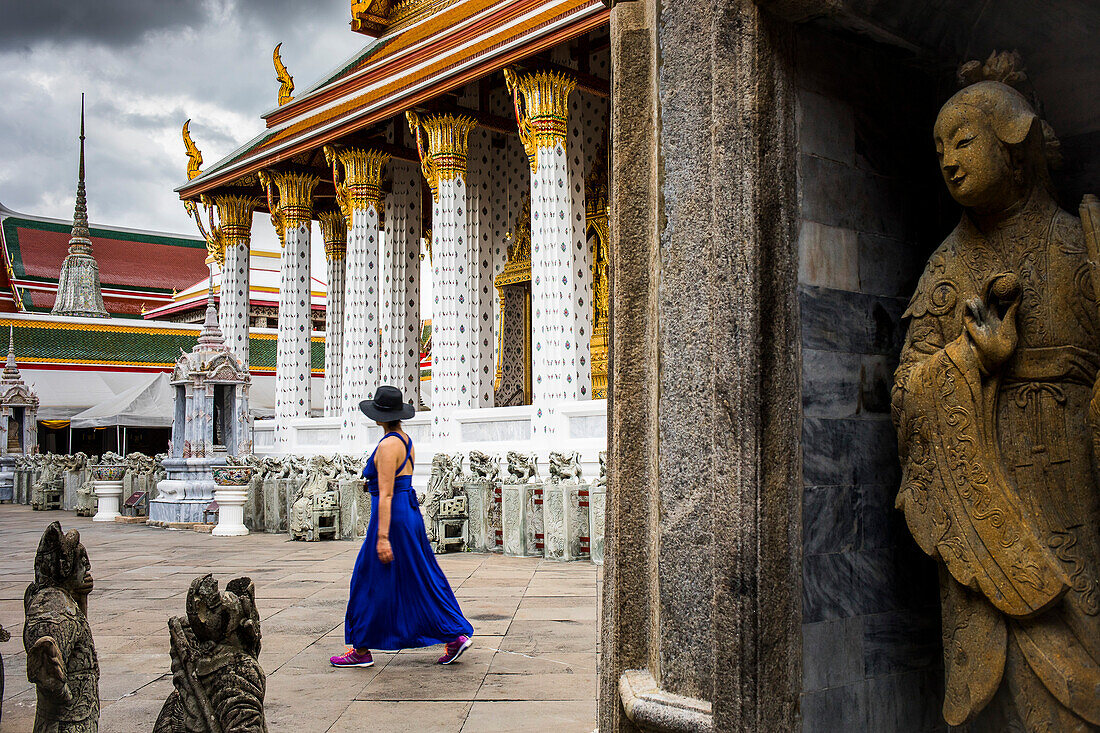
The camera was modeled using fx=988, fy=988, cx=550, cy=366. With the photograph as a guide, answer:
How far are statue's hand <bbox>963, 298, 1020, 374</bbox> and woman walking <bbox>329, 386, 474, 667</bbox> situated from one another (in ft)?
11.4

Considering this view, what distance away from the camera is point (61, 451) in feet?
100

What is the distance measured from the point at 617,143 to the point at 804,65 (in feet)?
2.29

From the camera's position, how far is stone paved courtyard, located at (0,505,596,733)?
15.2 ft

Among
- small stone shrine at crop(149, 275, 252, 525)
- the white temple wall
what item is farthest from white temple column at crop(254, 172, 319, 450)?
small stone shrine at crop(149, 275, 252, 525)

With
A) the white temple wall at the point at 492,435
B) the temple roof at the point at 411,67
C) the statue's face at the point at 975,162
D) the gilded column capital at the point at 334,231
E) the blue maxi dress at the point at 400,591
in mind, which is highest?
the temple roof at the point at 411,67

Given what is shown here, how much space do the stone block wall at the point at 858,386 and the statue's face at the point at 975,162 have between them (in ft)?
1.39

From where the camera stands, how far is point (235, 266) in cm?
2181

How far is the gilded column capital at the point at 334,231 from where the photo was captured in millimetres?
21672

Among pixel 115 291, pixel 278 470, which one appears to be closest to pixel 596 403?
pixel 278 470

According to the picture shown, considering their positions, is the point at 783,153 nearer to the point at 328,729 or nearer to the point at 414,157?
the point at 328,729

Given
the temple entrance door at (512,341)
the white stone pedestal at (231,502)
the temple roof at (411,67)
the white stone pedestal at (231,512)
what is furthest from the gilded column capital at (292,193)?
the white stone pedestal at (231,512)

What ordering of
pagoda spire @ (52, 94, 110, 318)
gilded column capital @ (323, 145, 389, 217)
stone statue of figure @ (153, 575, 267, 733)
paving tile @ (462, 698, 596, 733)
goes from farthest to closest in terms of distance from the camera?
pagoda spire @ (52, 94, 110, 318)
gilded column capital @ (323, 145, 389, 217)
paving tile @ (462, 698, 596, 733)
stone statue of figure @ (153, 575, 267, 733)

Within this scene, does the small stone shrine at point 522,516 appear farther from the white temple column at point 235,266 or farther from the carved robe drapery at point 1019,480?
the white temple column at point 235,266

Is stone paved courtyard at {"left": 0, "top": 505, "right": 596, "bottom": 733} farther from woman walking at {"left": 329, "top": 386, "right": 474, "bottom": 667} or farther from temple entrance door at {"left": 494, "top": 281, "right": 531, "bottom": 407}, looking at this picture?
temple entrance door at {"left": 494, "top": 281, "right": 531, "bottom": 407}
